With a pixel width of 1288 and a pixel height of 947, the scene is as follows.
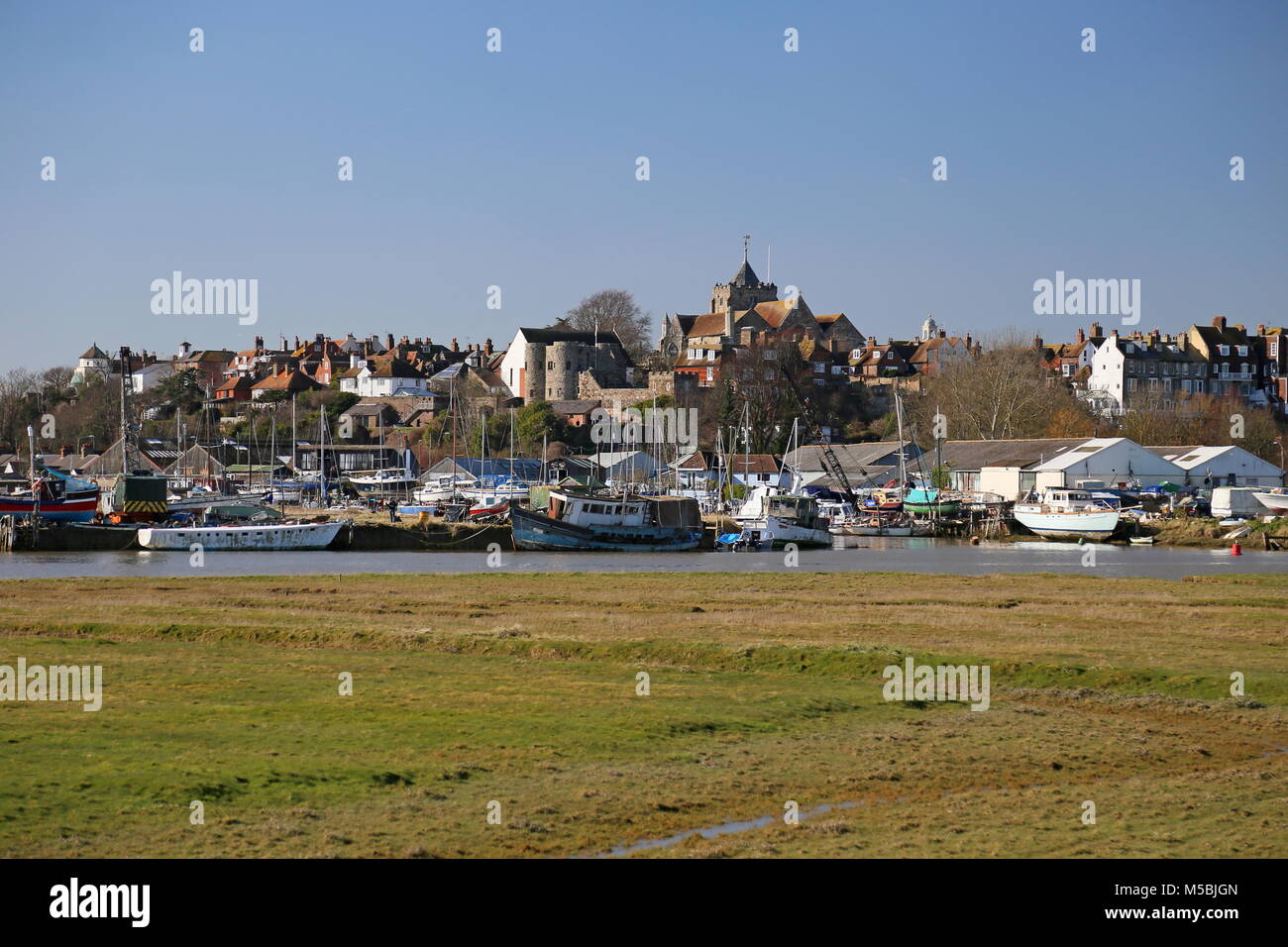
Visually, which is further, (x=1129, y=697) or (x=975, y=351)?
(x=975, y=351)

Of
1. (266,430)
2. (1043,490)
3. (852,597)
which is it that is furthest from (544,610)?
(266,430)

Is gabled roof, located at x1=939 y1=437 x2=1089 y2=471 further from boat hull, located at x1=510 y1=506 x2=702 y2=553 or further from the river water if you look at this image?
boat hull, located at x1=510 y1=506 x2=702 y2=553

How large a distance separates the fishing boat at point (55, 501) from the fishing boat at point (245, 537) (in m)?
7.24

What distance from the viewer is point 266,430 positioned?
146500 millimetres

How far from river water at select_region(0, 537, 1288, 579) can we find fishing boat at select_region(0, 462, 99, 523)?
287 inches

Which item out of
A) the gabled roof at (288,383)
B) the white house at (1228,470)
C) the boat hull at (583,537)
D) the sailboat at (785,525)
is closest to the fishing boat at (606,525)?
the boat hull at (583,537)

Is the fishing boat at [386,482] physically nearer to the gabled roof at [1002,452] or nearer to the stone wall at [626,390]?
the stone wall at [626,390]

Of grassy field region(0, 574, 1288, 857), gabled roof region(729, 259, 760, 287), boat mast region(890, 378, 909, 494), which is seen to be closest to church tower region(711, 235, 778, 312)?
gabled roof region(729, 259, 760, 287)

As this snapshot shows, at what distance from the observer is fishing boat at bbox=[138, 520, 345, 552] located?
76562mm

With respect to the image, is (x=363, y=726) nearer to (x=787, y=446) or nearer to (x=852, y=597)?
(x=852, y=597)

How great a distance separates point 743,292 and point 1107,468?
9514cm

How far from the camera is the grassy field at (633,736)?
48.0 feet

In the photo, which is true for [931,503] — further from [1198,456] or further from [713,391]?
[713,391]
